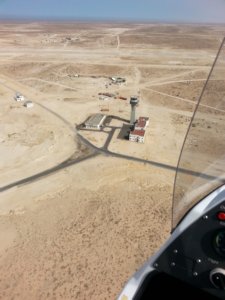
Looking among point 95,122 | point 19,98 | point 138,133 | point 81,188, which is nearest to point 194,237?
point 81,188

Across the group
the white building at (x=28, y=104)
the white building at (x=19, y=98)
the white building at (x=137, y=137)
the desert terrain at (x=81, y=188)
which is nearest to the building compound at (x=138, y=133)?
the white building at (x=137, y=137)

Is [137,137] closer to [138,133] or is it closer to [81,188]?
[138,133]

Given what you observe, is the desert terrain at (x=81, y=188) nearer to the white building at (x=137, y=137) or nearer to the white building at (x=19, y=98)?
the white building at (x=137, y=137)

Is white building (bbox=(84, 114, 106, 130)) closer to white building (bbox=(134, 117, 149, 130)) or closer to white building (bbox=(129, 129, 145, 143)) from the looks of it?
white building (bbox=(134, 117, 149, 130))

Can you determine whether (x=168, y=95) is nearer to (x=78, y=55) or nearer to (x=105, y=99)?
(x=105, y=99)

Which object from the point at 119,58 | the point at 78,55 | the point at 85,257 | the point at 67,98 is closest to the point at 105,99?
the point at 67,98

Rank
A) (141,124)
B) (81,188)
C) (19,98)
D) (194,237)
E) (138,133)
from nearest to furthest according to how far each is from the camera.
Result: (194,237) → (81,188) → (138,133) → (141,124) → (19,98)
